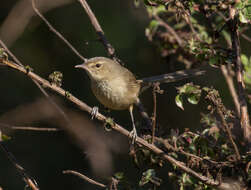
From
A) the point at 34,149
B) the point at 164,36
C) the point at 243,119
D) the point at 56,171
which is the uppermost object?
the point at 164,36

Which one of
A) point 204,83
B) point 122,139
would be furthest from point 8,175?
point 204,83

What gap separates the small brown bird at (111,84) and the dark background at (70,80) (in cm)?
153

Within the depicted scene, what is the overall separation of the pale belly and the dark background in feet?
5.63

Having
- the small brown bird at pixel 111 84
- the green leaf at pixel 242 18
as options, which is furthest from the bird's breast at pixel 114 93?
the green leaf at pixel 242 18

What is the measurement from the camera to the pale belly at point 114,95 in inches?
174

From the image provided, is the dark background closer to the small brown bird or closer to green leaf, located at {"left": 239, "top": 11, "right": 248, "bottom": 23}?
the small brown bird

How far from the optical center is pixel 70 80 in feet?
22.3

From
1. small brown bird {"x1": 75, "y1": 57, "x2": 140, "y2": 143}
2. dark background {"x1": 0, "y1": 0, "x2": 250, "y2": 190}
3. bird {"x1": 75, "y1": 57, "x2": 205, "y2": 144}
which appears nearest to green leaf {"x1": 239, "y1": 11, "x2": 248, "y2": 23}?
bird {"x1": 75, "y1": 57, "x2": 205, "y2": 144}

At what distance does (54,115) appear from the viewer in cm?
609

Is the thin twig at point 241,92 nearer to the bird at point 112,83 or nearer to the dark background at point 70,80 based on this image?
the bird at point 112,83

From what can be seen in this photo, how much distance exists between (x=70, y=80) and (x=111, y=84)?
2.39 meters

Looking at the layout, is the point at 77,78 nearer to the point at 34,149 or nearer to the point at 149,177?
the point at 34,149

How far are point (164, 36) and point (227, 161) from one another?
1.72 metres

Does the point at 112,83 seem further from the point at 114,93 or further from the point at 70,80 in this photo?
the point at 70,80
